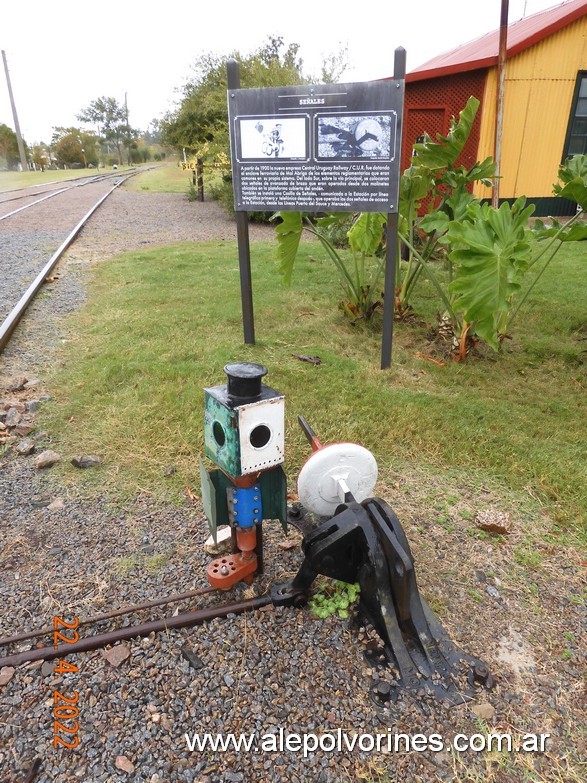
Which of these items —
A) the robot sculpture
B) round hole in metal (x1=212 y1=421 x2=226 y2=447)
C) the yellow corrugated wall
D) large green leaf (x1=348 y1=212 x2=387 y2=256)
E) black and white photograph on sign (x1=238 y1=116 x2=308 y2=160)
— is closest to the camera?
the robot sculpture

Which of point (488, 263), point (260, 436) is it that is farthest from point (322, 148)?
point (260, 436)

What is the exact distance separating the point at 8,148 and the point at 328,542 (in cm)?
5844

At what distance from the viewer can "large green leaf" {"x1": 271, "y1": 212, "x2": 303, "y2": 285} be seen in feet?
16.5

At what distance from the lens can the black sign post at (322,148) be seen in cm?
417

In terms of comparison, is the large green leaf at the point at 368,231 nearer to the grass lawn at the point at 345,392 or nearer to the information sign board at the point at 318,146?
the grass lawn at the point at 345,392

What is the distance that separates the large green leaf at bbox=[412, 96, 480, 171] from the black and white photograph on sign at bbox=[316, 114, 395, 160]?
1.56ft

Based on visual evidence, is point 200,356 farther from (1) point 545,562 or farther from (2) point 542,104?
(2) point 542,104

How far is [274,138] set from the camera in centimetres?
450

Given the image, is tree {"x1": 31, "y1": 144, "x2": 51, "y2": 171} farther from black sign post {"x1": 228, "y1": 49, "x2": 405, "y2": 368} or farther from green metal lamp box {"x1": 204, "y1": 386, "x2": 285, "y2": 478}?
green metal lamp box {"x1": 204, "y1": 386, "x2": 285, "y2": 478}

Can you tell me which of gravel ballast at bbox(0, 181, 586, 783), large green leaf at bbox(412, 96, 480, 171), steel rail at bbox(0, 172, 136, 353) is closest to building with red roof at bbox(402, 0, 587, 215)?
large green leaf at bbox(412, 96, 480, 171)

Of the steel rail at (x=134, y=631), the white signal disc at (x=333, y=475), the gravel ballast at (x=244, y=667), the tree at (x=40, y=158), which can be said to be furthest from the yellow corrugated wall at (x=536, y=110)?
the tree at (x=40, y=158)

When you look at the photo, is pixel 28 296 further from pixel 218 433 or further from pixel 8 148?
pixel 8 148

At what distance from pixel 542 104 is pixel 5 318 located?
10.7 metres

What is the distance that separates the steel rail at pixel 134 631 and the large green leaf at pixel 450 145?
153 inches
